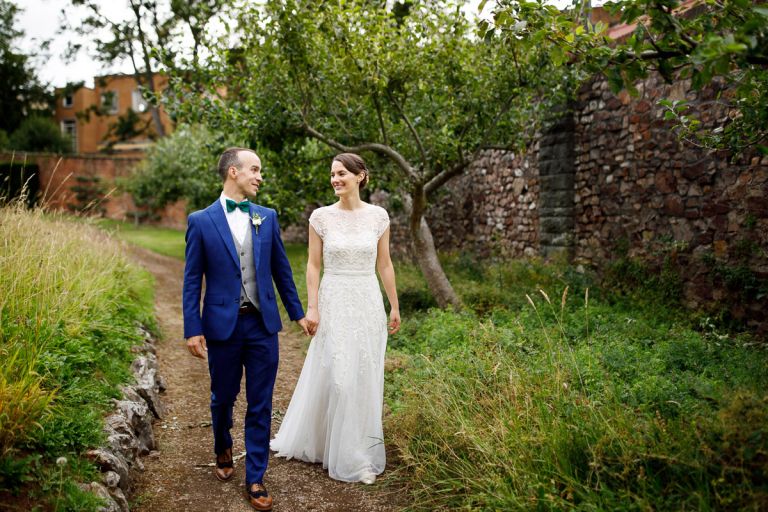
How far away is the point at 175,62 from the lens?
8195 millimetres

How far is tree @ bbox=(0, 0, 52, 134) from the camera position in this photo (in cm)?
3447

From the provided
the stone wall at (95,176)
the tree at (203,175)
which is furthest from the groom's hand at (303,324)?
the stone wall at (95,176)

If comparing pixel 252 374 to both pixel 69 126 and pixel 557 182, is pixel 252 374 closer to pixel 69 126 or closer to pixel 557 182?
pixel 557 182

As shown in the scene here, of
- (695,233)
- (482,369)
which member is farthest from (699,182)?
(482,369)

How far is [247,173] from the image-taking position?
391cm

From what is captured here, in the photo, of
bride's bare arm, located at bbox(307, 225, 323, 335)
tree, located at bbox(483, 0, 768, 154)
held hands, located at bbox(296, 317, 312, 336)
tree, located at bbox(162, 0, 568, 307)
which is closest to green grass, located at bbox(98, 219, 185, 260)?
tree, located at bbox(162, 0, 568, 307)

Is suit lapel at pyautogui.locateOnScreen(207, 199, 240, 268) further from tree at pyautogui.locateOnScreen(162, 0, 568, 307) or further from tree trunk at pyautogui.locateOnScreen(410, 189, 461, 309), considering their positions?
tree trunk at pyautogui.locateOnScreen(410, 189, 461, 309)

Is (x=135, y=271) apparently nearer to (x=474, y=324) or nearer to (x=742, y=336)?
(x=474, y=324)

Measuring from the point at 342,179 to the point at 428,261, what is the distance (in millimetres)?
4470

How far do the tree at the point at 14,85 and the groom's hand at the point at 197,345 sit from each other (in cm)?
3775

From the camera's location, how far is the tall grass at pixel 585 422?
2916mm

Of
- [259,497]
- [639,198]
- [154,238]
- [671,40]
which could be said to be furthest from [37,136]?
[671,40]

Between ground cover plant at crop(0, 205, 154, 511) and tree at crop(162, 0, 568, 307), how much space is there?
10.3ft

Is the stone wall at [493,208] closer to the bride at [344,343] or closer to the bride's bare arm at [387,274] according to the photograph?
the bride's bare arm at [387,274]
